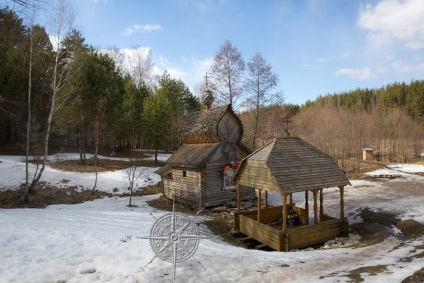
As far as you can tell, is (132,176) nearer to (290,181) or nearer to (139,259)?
(290,181)

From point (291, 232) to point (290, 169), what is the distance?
2601 mm

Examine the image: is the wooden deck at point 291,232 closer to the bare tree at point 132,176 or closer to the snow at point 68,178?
the bare tree at point 132,176

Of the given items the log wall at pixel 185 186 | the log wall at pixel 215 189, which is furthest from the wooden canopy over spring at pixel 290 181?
the log wall at pixel 185 186

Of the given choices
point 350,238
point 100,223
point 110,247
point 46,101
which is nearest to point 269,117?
point 350,238

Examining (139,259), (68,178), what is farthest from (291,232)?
(68,178)

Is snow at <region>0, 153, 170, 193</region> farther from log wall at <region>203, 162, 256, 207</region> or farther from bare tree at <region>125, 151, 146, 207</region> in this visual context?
log wall at <region>203, 162, 256, 207</region>

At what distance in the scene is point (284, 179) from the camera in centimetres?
1117

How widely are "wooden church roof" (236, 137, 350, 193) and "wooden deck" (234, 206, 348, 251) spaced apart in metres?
1.71

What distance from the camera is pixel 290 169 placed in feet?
38.2

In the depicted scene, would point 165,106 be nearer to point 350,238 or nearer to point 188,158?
point 188,158

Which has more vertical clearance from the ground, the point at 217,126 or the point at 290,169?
the point at 217,126

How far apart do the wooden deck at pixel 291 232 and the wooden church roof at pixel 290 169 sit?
1708 mm

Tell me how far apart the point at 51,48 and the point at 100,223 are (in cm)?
1557

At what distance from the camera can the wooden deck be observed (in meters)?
10.8
